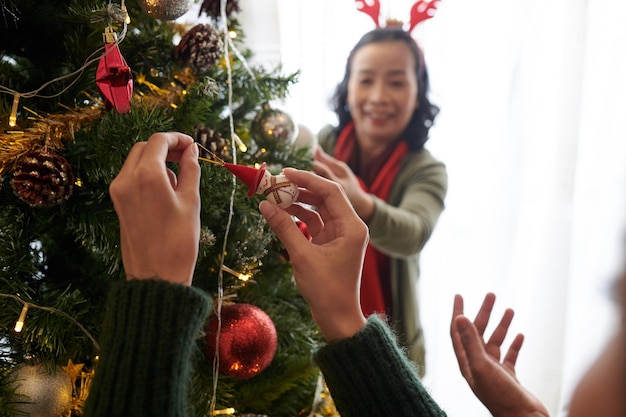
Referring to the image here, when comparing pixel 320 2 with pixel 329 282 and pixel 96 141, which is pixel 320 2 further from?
pixel 329 282

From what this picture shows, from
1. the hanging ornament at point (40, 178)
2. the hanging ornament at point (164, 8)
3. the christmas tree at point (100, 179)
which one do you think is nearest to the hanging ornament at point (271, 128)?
the christmas tree at point (100, 179)

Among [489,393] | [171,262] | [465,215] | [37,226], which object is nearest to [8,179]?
[37,226]

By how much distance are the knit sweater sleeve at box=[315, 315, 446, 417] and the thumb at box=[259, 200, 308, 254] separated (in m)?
0.13

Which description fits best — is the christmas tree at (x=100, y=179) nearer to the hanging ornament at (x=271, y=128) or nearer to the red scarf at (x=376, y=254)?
the hanging ornament at (x=271, y=128)

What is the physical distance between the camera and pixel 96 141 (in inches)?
27.1

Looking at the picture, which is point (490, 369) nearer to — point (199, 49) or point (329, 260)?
point (329, 260)

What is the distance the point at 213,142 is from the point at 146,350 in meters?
0.39

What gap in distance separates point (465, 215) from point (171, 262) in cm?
107

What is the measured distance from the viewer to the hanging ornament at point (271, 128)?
3.08ft

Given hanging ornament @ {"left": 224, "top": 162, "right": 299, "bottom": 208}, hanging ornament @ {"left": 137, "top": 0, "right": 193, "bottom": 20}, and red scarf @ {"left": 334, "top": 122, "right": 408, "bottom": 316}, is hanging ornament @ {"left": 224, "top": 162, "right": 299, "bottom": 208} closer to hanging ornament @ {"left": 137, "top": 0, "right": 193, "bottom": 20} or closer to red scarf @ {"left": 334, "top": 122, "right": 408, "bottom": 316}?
hanging ornament @ {"left": 137, "top": 0, "right": 193, "bottom": 20}

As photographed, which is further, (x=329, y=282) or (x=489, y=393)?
(x=489, y=393)

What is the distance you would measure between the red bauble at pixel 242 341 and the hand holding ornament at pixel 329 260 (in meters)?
0.18

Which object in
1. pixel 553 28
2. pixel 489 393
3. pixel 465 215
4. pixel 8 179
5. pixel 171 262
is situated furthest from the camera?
pixel 465 215

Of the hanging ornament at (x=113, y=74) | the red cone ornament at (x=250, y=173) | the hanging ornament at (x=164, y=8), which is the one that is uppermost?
the hanging ornament at (x=164, y=8)
